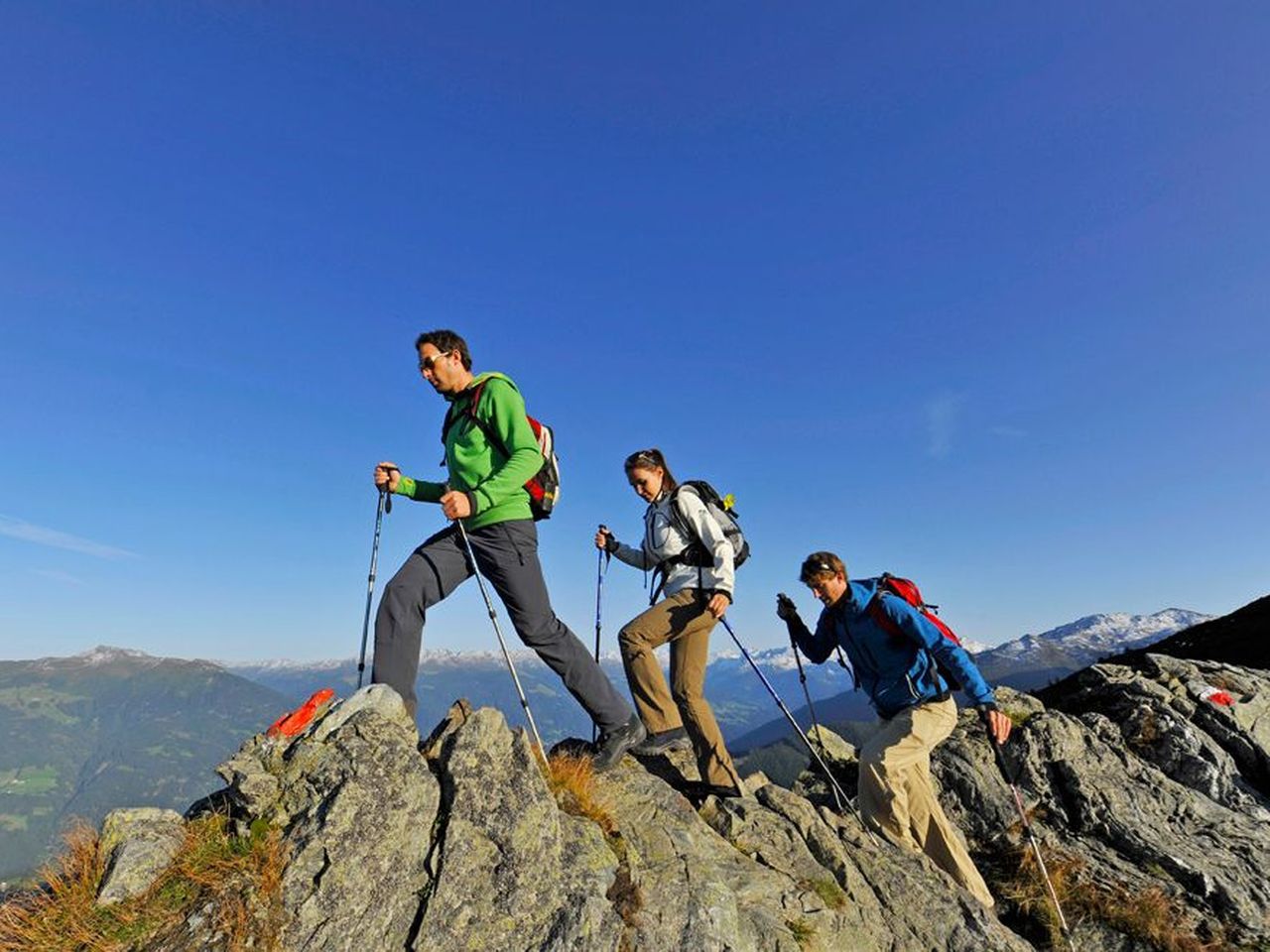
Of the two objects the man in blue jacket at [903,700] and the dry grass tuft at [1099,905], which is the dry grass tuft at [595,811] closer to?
the man in blue jacket at [903,700]

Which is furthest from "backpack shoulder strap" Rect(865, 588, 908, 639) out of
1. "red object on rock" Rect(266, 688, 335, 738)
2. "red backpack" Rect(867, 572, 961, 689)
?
"red object on rock" Rect(266, 688, 335, 738)

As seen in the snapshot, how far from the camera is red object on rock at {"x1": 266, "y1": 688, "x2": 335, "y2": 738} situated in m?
5.82

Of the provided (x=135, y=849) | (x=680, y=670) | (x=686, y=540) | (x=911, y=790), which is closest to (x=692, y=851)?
(x=680, y=670)

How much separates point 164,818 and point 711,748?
5831mm

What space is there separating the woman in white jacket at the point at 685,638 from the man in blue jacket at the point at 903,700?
1616 mm

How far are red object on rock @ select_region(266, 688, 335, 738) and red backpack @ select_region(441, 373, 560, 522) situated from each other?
111 inches

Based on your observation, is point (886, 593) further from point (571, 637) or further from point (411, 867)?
point (411, 867)

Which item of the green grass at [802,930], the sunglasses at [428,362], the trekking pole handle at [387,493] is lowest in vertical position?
the green grass at [802,930]

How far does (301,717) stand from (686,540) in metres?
4.84

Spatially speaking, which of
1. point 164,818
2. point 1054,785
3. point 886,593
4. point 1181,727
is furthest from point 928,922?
point 1181,727

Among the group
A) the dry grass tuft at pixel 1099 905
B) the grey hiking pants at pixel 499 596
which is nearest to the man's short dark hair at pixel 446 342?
the grey hiking pants at pixel 499 596

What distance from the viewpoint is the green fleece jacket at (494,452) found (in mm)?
6775

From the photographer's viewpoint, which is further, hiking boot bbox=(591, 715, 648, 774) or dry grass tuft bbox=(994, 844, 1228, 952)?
hiking boot bbox=(591, 715, 648, 774)

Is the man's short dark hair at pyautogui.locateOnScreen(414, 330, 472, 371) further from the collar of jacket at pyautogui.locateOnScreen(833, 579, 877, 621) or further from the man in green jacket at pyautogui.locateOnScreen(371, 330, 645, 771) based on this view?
the collar of jacket at pyautogui.locateOnScreen(833, 579, 877, 621)
